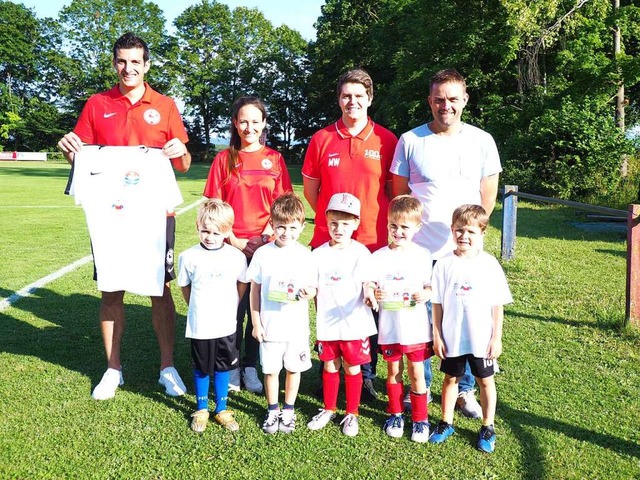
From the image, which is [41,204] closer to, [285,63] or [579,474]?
[579,474]

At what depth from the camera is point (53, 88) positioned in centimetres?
6794

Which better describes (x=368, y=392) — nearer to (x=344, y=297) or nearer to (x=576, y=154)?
(x=344, y=297)

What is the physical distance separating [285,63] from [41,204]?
48.2 m

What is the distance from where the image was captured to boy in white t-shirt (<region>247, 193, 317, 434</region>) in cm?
356

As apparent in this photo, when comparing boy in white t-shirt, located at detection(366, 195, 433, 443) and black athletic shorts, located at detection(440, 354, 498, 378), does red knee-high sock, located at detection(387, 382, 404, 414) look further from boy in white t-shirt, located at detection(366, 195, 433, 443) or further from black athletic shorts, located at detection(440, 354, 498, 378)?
black athletic shorts, located at detection(440, 354, 498, 378)

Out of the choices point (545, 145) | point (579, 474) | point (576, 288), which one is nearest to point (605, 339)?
point (576, 288)

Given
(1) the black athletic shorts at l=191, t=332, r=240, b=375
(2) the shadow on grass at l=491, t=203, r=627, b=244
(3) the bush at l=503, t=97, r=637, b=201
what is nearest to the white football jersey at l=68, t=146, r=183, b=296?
(1) the black athletic shorts at l=191, t=332, r=240, b=375

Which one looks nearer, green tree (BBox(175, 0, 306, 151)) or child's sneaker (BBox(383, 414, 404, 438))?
child's sneaker (BBox(383, 414, 404, 438))

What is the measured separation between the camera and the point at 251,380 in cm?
440

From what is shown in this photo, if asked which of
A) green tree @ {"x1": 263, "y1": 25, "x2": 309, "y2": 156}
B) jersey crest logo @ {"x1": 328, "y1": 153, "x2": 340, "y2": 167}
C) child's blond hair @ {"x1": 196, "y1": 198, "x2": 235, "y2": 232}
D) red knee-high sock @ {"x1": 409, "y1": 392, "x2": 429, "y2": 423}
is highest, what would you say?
green tree @ {"x1": 263, "y1": 25, "x2": 309, "y2": 156}

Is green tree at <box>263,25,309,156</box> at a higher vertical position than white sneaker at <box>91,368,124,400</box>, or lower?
higher

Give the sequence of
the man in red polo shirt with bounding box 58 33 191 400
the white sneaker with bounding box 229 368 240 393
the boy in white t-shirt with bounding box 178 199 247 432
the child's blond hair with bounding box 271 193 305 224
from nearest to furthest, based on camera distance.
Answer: the child's blond hair with bounding box 271 193 305 224
the boy in white t-shirt with bounding box 178 199 247 432
the man in red polo shirt with bounding box 58 33 191 400
the white sneaker with bounding box 229 368 240 393

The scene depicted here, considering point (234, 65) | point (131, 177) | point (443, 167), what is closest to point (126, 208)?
point (131, 177)

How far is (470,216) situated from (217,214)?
1557mm
